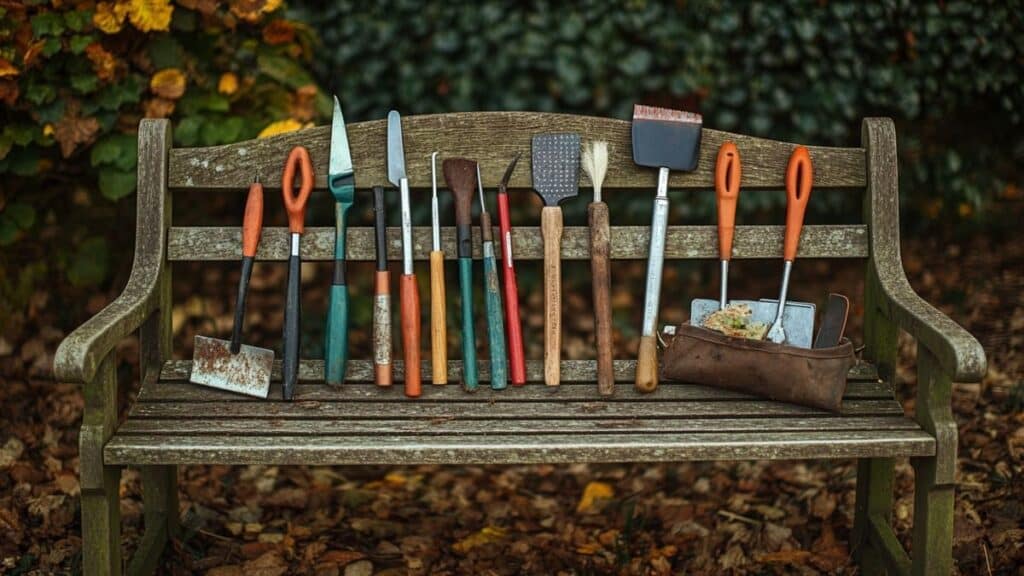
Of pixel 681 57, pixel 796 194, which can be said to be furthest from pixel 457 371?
pixel 681 57

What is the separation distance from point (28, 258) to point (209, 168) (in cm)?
172

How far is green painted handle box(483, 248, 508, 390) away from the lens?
9.25 ft

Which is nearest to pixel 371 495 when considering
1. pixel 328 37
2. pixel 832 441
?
pixel 832 441

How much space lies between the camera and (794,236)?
2.89m

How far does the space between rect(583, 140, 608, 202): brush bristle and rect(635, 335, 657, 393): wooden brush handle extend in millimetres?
409

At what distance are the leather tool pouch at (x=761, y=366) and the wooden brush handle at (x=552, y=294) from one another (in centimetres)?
28

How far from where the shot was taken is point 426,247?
297 centimetres

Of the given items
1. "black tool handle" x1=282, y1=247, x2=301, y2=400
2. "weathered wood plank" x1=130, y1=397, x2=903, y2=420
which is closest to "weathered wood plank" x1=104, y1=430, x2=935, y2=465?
"weathered wood plank" x1=130, y1=397, x2=903, y2=420

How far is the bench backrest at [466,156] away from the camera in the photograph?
291 cm

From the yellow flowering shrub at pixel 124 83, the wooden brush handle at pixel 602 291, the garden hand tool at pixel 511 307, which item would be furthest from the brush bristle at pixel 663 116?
the yellow flowering shrub at pixel 124 83

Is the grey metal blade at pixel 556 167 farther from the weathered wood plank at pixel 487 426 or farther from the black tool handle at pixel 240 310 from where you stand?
the black tool handle at pixel 240 310

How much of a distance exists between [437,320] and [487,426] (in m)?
0.34

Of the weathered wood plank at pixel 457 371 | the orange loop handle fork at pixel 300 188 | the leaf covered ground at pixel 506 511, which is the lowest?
the leaf covered ground at pixel 506 511

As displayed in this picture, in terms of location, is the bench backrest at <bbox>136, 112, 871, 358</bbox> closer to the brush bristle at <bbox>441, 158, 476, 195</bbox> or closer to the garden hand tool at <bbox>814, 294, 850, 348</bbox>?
the brush bristle at <bbox>441, 158, 476, 195</bbox>
